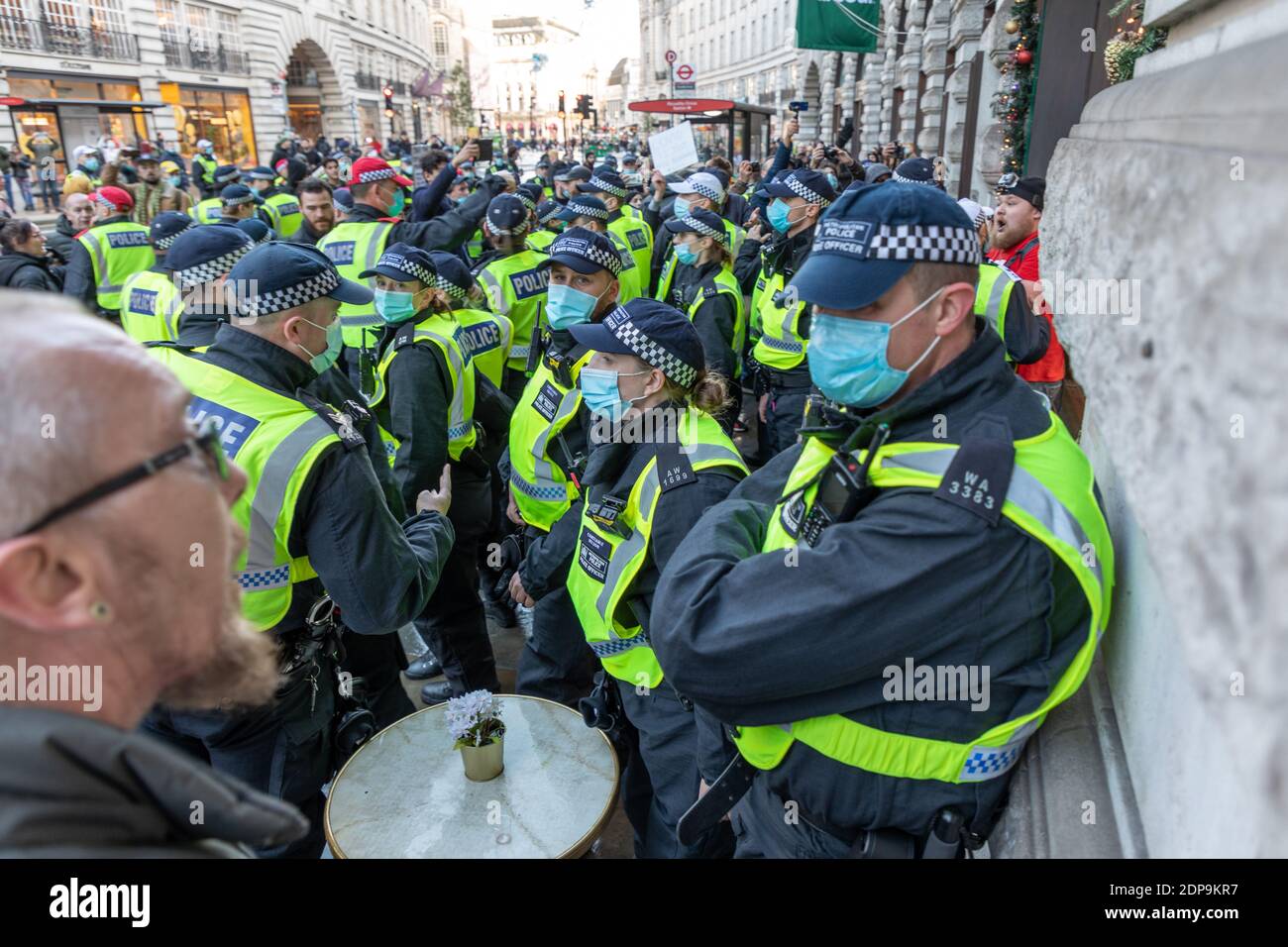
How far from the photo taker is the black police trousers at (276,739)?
2.85 meters

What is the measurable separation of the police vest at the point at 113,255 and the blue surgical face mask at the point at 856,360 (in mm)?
7246

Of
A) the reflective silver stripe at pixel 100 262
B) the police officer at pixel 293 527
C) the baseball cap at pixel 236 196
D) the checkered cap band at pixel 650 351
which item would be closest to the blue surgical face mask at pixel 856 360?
the checkered cap band at pixel 650 351

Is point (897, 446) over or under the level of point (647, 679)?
over

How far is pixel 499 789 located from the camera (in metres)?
2.97

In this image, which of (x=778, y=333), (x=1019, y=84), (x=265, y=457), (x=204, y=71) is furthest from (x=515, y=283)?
(x=204, y=71)

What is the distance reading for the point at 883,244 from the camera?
6.05 feet

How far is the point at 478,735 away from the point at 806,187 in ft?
17.4

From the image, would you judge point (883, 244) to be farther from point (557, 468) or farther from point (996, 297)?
point (557, 468)

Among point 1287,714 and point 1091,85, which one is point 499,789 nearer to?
point 1287,714

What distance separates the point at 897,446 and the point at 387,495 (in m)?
2.35

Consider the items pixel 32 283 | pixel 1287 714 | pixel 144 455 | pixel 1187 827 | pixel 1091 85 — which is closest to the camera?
pixel 1287 714

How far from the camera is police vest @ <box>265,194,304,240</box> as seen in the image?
1052cm

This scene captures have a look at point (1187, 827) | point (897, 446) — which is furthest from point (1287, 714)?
point (897, 446)

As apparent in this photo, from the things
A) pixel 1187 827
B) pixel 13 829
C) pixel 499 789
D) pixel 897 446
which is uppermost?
pixel 897 446
